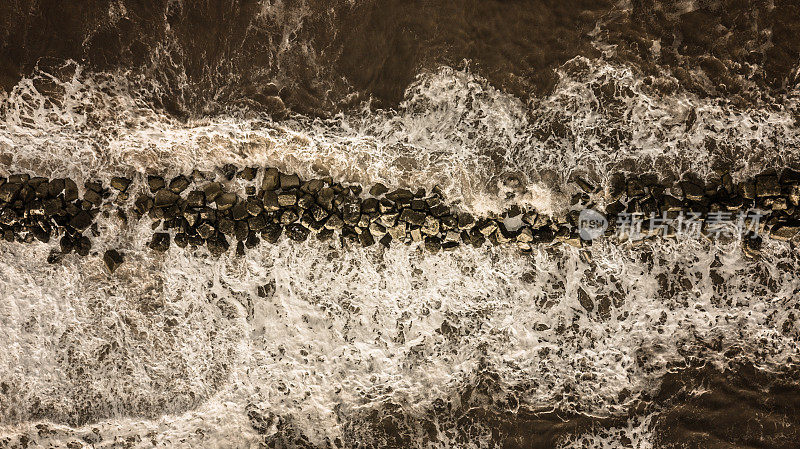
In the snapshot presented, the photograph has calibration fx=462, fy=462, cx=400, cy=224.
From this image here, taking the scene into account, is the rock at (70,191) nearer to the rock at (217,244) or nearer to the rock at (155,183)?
the rock at (155,183)

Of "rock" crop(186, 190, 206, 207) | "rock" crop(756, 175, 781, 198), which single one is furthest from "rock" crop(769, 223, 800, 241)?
"rock" crop(186, 190, 206, 207)

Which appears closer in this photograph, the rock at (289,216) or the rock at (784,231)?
the rock at (784,231)

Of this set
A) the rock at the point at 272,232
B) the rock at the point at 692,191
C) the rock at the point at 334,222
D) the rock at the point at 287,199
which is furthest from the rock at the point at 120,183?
the rock at the point at 692,191

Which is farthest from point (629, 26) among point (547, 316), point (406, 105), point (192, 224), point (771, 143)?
point (192, 224)

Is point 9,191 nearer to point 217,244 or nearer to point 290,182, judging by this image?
point 217,244

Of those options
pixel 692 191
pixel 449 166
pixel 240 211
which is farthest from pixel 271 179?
pixel 692 191

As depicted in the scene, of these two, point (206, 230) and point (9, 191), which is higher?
point (9, 191)
